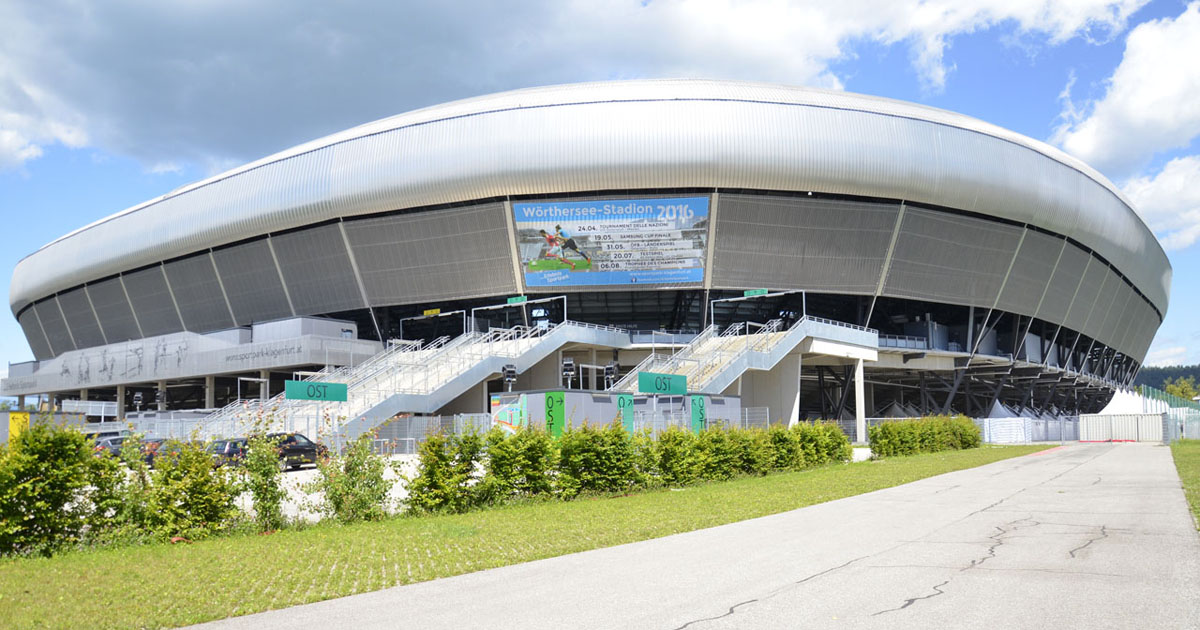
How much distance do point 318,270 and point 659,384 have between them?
37.5 metres

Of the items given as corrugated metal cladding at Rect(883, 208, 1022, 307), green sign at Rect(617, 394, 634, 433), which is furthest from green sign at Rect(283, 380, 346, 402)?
corrugated metal cladding at Rect(883, 208, 1022, 307)

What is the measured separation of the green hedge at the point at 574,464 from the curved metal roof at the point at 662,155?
92.0 ft

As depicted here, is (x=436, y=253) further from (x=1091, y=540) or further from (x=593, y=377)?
(x=1091, y=540)

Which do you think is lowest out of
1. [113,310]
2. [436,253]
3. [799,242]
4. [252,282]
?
[113,310]

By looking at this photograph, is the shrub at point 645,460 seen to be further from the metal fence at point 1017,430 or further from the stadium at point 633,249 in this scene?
the metal fence at point 1017,430

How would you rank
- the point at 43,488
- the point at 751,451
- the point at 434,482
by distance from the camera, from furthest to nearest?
1. the point at 751,451
2. the point at 434,482
3. the point at 43,488

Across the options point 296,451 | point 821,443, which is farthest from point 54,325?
point 821,443

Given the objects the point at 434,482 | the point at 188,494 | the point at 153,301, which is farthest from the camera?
the point at 153,301

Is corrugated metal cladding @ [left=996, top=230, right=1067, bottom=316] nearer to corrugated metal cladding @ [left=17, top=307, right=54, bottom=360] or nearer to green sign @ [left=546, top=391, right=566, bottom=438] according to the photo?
green sign @ [left=546, top=391, right=566, bottom=438]

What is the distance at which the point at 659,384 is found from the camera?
2812 cm

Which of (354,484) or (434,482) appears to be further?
(434,482)

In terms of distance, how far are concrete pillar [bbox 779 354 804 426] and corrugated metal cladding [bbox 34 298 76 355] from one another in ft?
216

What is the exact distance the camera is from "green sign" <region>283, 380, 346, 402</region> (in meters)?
30.1

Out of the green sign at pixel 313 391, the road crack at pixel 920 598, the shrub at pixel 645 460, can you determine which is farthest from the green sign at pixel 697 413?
the road crack at pixel 920 598
